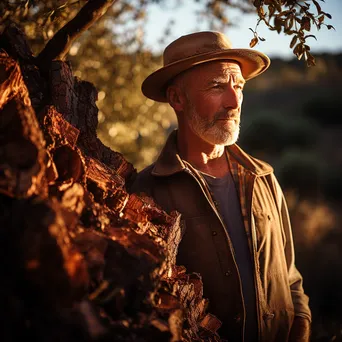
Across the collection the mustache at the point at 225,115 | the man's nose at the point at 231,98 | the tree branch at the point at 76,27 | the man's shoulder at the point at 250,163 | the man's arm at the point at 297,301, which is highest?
the tree branch at the point at 76,27

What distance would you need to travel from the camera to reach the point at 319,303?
29.0ft

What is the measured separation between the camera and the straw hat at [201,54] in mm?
3549

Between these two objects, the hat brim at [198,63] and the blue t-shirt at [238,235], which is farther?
the hat brim at [198,63]

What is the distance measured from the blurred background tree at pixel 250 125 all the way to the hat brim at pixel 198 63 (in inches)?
19.0

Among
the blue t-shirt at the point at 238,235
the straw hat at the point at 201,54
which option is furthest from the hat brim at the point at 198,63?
the blue t-shirt at the point at 238,235

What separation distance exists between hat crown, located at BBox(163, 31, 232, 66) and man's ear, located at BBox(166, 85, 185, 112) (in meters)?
0.29

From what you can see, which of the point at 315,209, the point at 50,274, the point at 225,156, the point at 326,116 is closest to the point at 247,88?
the point at 326,116

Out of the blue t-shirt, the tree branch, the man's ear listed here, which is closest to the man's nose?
the man's ear

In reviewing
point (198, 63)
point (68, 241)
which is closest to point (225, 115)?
point (198, 63)

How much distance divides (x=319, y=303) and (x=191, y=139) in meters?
6.54

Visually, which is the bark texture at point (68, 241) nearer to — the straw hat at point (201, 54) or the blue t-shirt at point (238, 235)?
the blue t-shirt at point (238, 235)

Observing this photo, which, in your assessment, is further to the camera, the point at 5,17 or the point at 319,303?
the point at 319,303

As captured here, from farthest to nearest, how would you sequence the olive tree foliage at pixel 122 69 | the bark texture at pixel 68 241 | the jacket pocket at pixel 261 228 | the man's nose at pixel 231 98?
1. the olive tree foliage at pixel 122 69
2. the man's nose at pixel 231 98
3. the jacket pocket at pixel 261 228
4. the bark texture at pixel 68 241

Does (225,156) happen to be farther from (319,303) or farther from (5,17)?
(319,303)
